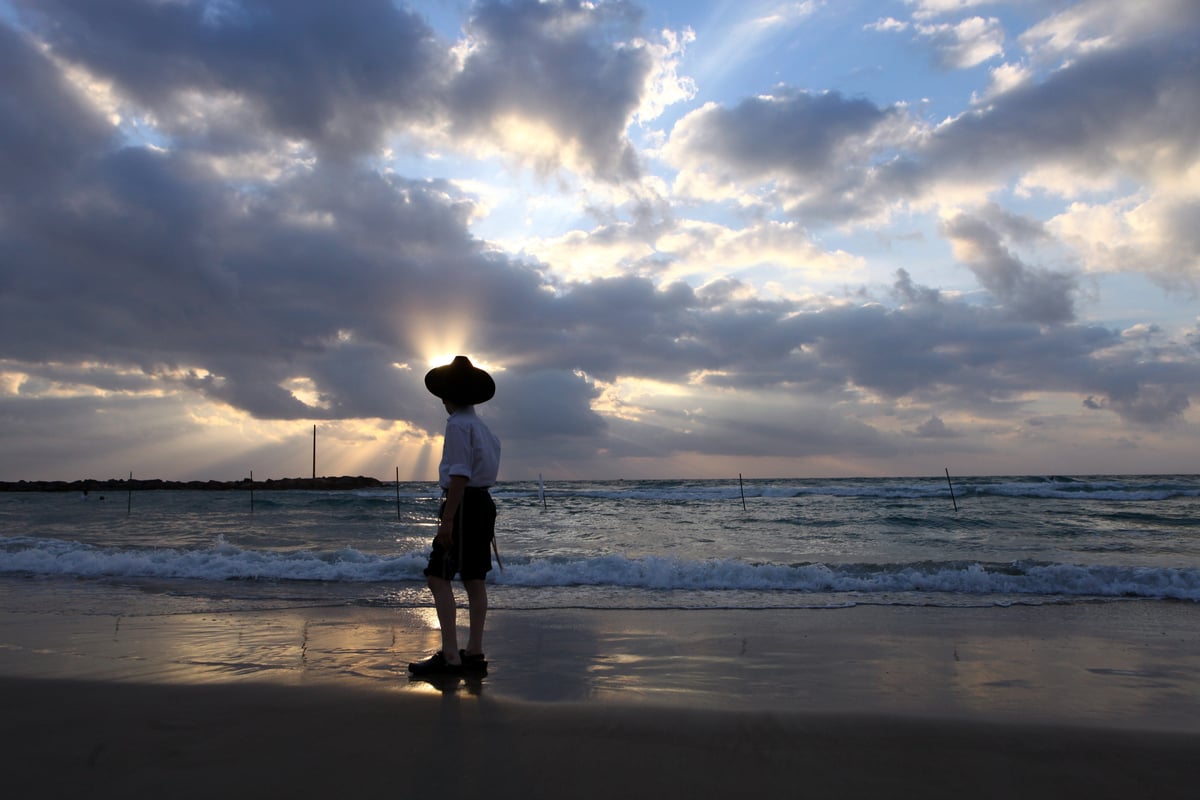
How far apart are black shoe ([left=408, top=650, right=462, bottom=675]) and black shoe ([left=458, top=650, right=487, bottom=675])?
3.2 inches

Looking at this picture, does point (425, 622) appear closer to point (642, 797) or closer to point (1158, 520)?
point (642, 797)

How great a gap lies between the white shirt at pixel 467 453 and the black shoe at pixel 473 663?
3.60ft

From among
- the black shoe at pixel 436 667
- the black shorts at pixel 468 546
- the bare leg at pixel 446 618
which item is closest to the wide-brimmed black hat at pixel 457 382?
the black shorts at pixel 468 546

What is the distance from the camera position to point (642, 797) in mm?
2461

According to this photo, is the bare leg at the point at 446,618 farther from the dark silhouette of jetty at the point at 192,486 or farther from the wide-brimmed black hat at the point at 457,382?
the dark silhouette of jetty at the point at 192,486

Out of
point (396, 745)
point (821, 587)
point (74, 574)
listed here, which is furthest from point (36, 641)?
point (821, 587)

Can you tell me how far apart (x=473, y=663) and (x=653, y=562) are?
5.26 meters

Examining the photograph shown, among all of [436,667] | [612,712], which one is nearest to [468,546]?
[436,667]

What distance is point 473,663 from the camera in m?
4.38

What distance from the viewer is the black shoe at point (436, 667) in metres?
4.20

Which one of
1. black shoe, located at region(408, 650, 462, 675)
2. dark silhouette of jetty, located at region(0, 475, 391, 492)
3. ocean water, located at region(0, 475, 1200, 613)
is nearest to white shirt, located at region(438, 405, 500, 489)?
black shoe, located at region(408, 650, 462, 675)

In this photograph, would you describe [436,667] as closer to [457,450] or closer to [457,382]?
[457,450]

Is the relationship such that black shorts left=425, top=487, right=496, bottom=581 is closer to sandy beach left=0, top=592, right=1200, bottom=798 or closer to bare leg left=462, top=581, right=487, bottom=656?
bare leg left=462, top=581, right=487, bottom=656

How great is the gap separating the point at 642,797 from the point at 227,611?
19.4 feet
